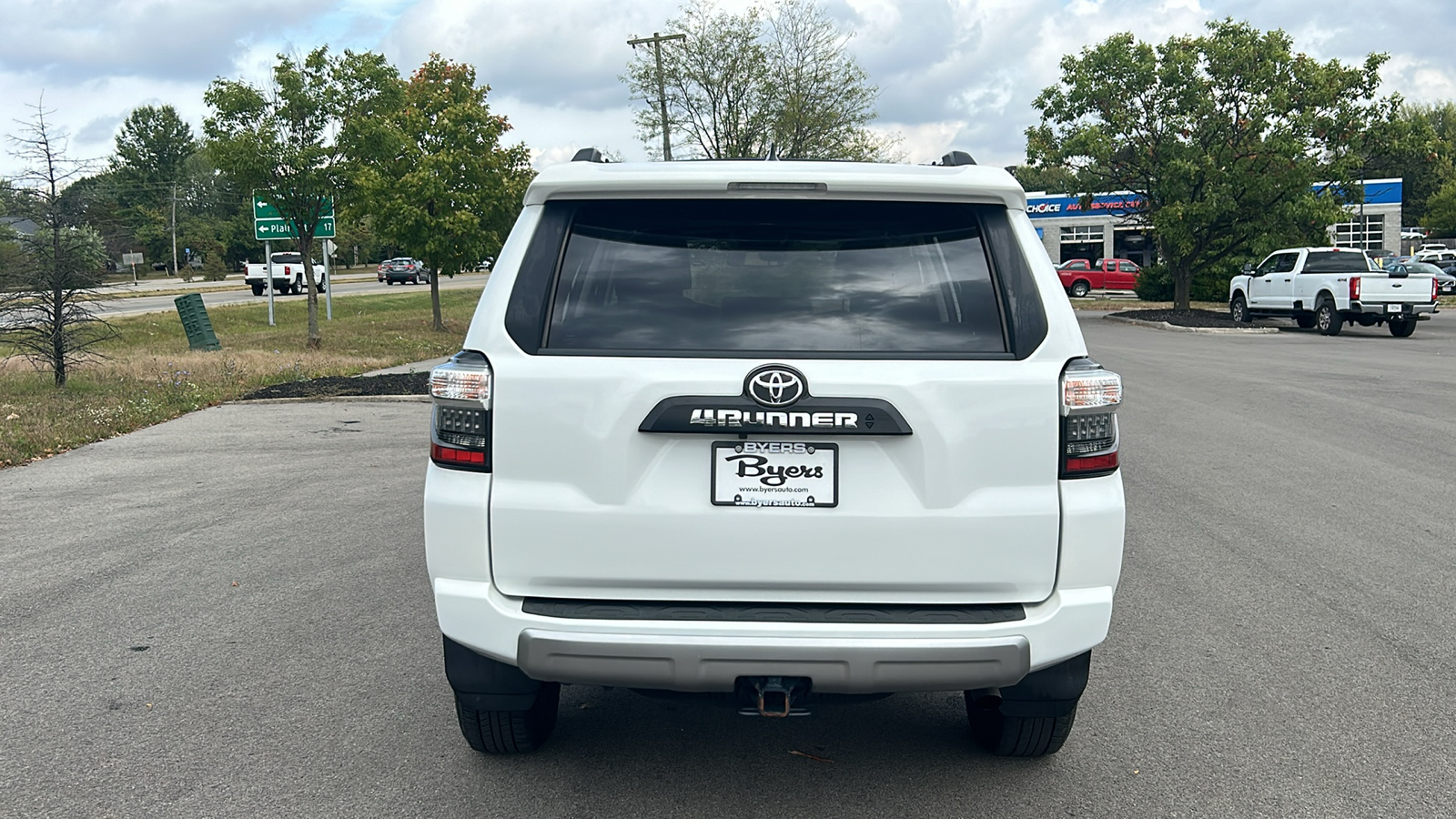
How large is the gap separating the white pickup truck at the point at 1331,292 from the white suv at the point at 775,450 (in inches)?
1043

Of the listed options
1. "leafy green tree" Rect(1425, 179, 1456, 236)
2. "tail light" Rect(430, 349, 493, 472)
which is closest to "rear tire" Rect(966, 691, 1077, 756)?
"tail light" Rect(430, 349, 493, 472)

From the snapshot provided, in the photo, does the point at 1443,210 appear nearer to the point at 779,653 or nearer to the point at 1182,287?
the point at 1182,287

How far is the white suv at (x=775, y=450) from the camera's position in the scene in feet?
10.00

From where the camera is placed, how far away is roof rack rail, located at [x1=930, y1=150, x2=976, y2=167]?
3.74 metres

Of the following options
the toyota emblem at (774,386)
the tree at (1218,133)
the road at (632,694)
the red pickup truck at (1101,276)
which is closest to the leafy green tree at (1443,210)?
the red pickup truck at (1101,276)

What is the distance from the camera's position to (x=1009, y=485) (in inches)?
123

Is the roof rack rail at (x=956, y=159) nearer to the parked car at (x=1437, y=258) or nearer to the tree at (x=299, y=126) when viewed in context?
the tree at (x=299, y=126)

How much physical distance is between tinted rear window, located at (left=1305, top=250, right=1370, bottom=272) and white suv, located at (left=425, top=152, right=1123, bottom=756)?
92.8 feet

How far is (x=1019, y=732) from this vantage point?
12.2 ft

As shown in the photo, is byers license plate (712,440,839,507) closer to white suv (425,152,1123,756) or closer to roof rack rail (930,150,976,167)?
white suv (425,152,1123,756)

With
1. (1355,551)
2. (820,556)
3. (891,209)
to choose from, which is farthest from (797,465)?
(1355,551)

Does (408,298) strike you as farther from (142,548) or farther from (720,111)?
(142,548)

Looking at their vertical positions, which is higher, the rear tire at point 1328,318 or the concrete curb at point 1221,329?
the rear tire at point 1328,318

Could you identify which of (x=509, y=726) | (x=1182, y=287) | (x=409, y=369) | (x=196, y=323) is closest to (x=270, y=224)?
(x=196, y=323)
